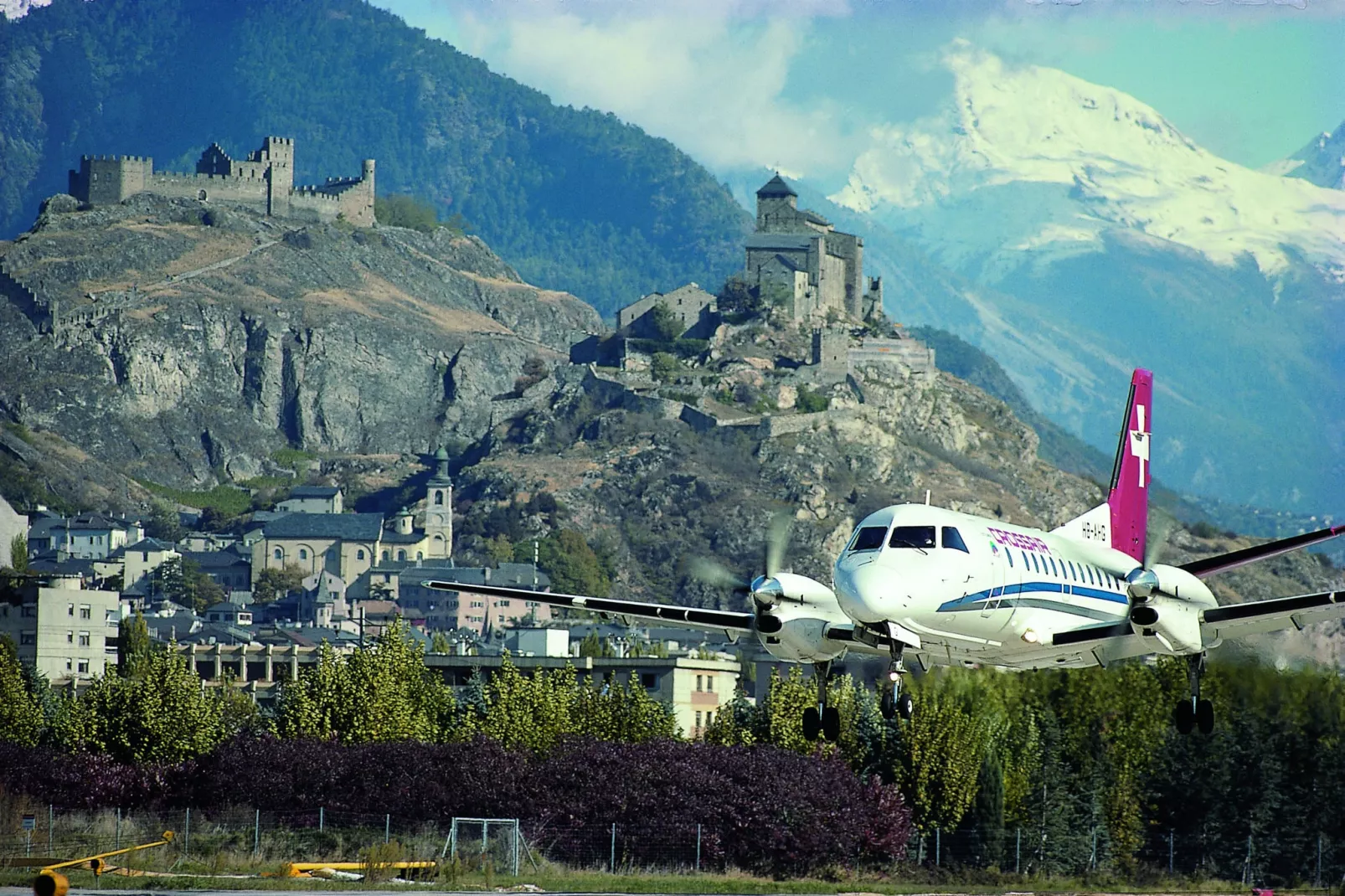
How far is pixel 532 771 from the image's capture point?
86062mm

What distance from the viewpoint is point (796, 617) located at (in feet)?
151

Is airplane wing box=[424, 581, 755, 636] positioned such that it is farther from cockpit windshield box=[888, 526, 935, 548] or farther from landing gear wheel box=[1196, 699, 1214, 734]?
landing gear wheel box=[1196, 699, 1214, 734]

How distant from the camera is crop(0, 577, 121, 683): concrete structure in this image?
15562cm

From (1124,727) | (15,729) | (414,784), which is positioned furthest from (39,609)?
(1124,727)

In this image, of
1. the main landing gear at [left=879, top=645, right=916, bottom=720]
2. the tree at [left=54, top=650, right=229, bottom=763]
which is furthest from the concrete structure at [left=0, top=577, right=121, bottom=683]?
the main landing gear at [left=879, top=645, right=916, bottom=720]

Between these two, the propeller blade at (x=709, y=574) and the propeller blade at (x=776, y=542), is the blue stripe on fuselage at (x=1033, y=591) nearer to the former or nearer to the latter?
the propeller blade at (x=776, y=542)

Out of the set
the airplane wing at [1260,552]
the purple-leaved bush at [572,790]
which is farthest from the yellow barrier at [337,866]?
the airplane wing at [1260,552]

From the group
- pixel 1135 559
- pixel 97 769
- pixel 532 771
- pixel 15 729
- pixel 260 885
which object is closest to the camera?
pixel 1135 559

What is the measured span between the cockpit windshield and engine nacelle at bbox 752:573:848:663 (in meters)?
3.15

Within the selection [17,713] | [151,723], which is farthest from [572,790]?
[17,713]

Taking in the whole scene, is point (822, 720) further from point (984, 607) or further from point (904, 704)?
point (984, 607)

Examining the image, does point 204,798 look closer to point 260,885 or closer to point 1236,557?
point 260,885

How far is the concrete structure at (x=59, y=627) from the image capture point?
511ft

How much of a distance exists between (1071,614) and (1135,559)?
8.38 meters
